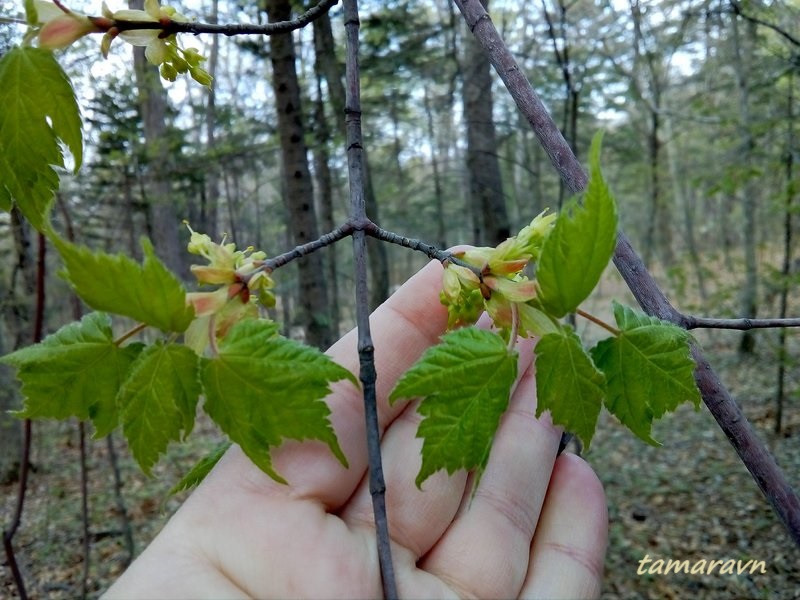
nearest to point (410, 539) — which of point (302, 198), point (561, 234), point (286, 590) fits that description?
point (286, 590)

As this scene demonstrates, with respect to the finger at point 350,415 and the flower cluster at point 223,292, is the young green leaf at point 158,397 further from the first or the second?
the finger at point 350,415

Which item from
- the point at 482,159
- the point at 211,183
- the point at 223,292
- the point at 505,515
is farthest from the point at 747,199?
the point at 211,183

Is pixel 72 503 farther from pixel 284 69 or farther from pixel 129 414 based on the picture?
pixel 129 414

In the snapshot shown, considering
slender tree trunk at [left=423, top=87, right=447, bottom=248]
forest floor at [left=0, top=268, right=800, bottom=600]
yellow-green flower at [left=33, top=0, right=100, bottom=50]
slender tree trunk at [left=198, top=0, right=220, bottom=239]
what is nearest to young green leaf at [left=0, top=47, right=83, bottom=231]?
yellow-green flower at [left=33, top=0, right=100, bottom=50]

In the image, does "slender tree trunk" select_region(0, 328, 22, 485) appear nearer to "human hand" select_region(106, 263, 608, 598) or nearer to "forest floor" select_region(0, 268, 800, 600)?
"forest floor" select_region(0, 268, 800, 600)

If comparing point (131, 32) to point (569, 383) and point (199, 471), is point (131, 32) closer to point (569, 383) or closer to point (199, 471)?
point (199, 471)
